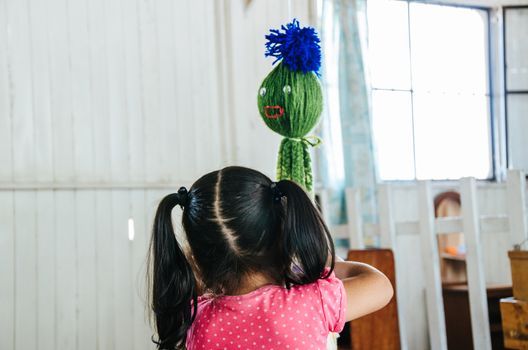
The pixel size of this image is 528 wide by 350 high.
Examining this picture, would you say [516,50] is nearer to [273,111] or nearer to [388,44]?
[388,44]

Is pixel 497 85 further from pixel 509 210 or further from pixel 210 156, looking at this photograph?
pixel 210 156

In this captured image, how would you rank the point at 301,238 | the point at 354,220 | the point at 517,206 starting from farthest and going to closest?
the point at 354,220 < the point at 517,206 < the point at 301,238

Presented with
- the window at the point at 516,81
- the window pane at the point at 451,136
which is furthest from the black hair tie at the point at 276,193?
the window at the point at 516,81

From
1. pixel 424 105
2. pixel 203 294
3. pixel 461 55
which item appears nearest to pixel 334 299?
pixel 203 294

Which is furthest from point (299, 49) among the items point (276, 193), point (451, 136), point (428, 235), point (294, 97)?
point (451, 136)

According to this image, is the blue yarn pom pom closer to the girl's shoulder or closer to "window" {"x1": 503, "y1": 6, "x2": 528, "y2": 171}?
the girl's shoulder

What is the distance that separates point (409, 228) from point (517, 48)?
1.95m

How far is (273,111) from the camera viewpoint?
135 centimetres

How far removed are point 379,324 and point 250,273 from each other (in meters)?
1.67

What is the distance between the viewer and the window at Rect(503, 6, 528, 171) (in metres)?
4.29

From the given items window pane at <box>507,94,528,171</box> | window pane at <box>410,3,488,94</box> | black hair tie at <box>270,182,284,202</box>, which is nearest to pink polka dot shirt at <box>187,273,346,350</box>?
black hair tie at <box>270,182,284,202</box>

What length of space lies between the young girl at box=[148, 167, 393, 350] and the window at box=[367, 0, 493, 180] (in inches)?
109

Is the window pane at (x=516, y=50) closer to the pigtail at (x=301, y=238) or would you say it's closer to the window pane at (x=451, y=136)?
the window pane at (x=451, y=136)

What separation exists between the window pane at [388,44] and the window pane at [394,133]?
81mm
